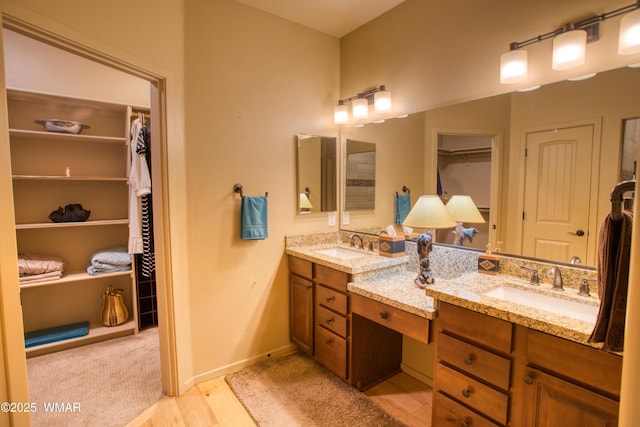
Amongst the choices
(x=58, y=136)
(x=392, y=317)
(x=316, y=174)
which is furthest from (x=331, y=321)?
(x=58, y=136)

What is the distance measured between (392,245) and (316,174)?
3.08 feet

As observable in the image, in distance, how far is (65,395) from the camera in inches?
82.2

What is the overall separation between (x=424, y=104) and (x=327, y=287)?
147 centimetres

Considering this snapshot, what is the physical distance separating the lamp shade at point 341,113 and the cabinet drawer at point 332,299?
143 cm

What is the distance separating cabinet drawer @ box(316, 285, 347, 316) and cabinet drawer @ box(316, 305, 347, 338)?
37 mm

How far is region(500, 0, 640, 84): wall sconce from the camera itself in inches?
50.8

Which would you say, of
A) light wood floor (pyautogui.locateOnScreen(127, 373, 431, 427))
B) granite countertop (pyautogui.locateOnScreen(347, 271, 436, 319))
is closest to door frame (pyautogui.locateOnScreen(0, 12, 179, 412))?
light wood floor (pyautogui.locateOnScreen(127, 373, 431, 427))

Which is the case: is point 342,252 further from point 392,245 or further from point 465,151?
point 465,151

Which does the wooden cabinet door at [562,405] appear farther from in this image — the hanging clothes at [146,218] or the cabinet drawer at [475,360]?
the hanging clothes at [146,218]

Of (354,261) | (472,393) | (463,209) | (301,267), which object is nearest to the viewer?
(472,393)

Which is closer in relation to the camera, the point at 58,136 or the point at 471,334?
the point at 471,334

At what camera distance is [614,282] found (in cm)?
81

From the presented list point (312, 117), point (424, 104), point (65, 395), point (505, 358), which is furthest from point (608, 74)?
point (65, 395)

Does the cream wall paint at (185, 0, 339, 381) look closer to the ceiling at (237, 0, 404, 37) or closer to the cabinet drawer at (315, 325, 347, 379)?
the ceiling at (237, 0, 404, 37)
